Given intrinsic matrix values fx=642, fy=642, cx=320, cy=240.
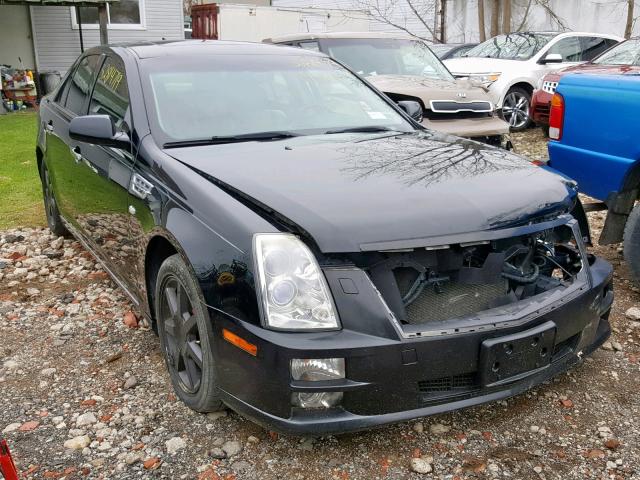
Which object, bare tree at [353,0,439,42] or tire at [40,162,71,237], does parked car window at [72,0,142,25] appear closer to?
bare tree at [353,0,439,42]

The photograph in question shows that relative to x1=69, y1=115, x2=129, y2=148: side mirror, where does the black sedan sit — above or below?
below

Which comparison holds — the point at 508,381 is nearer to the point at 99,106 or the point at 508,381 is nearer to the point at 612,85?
the point at 612,85

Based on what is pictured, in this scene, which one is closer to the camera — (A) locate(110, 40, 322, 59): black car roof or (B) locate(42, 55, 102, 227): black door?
(A) locate(110, 40, 322, 59): black car roof

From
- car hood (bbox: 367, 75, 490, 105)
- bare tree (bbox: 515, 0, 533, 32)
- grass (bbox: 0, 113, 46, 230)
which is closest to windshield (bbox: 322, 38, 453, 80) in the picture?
car hood (bbox: 367, 75, 490, 105)

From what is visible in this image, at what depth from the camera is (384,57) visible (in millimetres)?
8555

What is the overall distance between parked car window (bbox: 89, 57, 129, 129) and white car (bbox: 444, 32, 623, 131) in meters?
7.08

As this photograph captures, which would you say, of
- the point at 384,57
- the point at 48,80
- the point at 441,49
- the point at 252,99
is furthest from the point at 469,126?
the point at 48,80

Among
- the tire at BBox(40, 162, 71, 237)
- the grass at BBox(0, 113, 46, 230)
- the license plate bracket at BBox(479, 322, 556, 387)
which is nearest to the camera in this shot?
the license plate bracket at BBox(479, 322, 556, 387)

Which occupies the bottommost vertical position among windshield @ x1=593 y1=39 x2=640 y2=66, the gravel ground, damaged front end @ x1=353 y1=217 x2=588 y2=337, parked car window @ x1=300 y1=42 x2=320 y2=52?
the gravel ground

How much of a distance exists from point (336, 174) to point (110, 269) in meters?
1.75

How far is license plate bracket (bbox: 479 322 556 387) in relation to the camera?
2338 mm

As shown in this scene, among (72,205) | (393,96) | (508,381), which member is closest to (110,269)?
(72,205)

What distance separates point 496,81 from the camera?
1041cm

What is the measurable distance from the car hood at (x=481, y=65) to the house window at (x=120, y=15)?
9.61 metres
